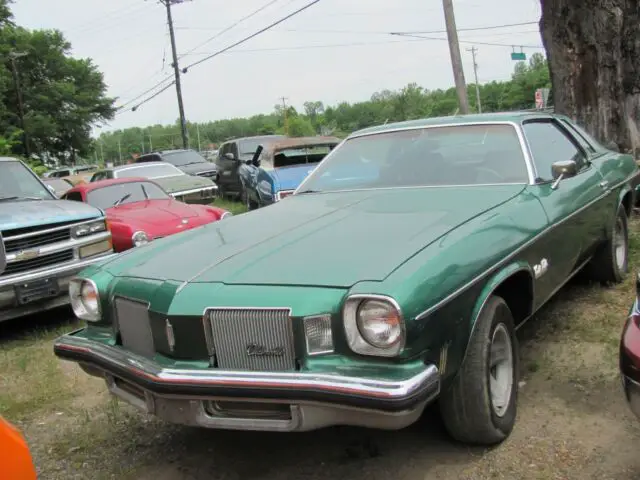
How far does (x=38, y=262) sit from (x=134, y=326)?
3257 millimetres

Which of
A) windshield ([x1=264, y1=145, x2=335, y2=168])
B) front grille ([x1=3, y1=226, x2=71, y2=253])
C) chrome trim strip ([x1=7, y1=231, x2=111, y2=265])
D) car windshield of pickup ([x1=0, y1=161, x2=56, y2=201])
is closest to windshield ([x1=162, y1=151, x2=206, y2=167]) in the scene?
windshield ([x1=264, y1=145, x2=335, y2=168])

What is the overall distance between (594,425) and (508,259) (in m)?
0.94

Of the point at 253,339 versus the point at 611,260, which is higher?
the point at 253,339

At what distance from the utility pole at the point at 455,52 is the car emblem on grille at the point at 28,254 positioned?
1161cm

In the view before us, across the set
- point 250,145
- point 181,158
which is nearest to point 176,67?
point 181,158

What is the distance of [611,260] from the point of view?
16.6 feet

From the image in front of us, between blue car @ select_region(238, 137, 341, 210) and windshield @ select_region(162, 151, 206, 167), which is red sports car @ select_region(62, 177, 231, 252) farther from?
windshield @ select_region(162, 151, 206, 167)

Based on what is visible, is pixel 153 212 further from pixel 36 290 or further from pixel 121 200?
pixel 36 290

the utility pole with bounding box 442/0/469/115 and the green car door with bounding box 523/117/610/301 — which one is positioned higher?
the utility pole with bounding box 442/0/469/115

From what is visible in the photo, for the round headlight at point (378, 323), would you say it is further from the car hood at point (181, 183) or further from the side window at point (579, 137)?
the car hood at point (181, 183)

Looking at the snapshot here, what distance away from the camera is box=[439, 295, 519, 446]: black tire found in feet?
9.21

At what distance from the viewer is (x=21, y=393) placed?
4418 mm

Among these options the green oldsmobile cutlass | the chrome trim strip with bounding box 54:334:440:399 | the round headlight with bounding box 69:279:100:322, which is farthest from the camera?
the round headlight with bounding box 69:279:100:322

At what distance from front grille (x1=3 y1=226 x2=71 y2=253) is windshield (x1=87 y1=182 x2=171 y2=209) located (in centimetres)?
255
